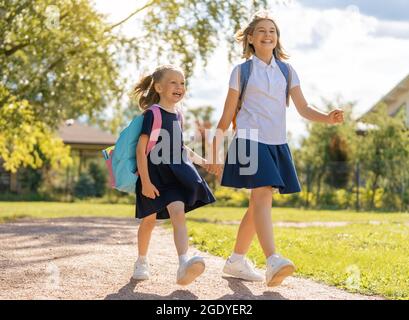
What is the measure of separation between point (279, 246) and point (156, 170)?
342 centimetres

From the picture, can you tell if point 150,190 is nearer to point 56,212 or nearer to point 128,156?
point 128,156

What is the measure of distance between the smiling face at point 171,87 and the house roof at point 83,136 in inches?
1155

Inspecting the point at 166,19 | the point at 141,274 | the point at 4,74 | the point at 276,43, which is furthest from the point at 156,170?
the point at 166,19

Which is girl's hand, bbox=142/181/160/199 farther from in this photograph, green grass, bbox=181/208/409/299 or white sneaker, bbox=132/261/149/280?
green grass, bbox=181/208/409/299

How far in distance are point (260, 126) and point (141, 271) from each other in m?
1.40

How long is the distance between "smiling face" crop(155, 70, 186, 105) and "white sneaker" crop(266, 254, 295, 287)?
4.67ft

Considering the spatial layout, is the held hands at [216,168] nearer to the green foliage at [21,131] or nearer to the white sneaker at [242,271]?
the white sneaker at [242,271]

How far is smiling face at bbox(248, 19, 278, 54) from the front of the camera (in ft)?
17.6

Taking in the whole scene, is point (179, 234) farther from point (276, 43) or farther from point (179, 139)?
point (276, 43)

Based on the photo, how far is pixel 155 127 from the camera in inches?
209

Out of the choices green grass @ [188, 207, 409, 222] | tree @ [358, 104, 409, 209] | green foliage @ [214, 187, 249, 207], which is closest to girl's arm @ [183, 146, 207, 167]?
green grass @ [188, 207, 409, 222]

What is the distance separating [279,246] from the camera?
836 centimetres

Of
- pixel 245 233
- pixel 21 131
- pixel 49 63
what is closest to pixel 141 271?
pixel 245 233

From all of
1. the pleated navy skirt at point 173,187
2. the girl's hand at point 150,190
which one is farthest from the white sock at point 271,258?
the girl's hand at point 150,190
